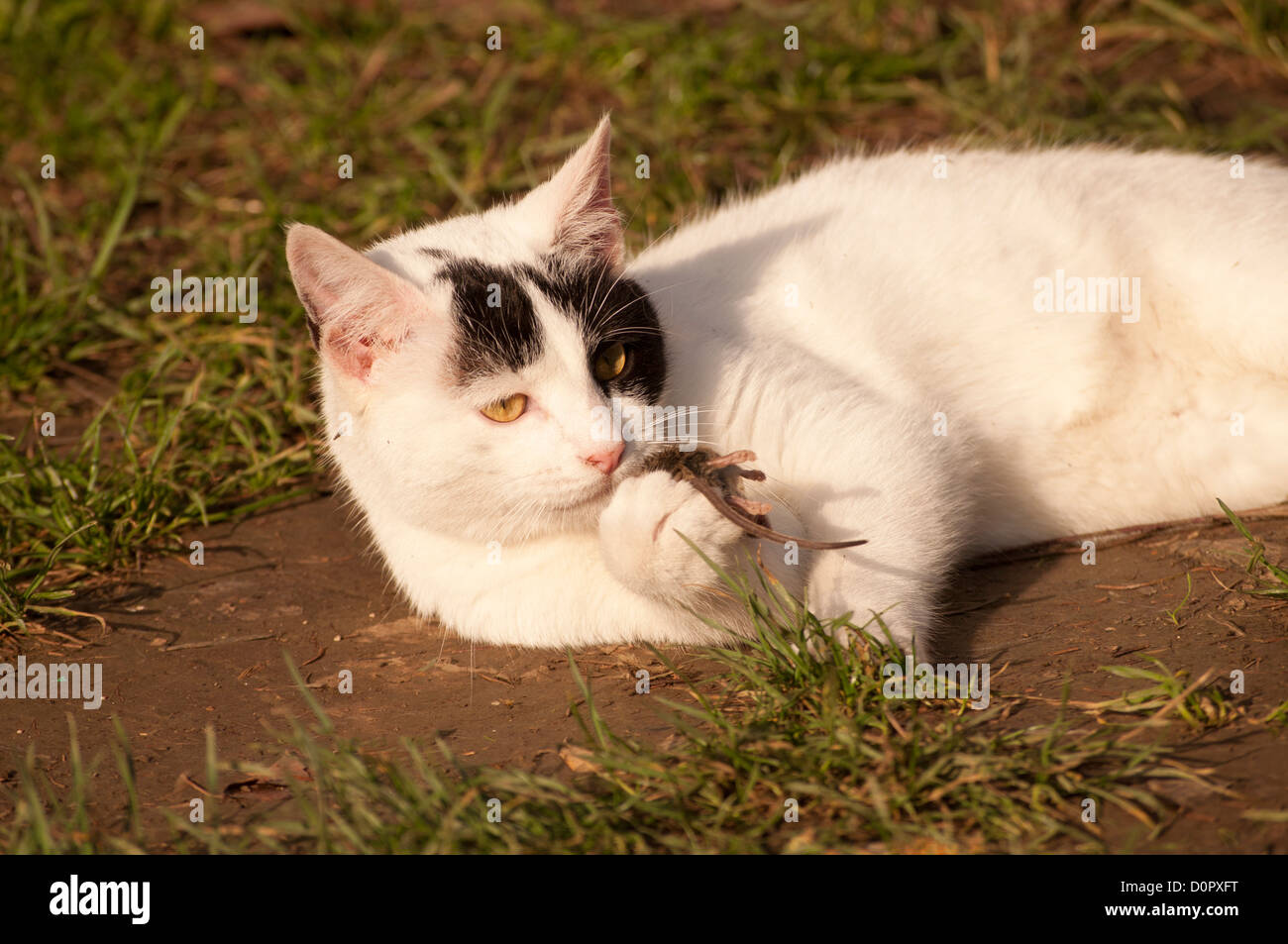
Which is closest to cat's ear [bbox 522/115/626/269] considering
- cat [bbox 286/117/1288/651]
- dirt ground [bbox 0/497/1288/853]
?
cat [bbox 286/117/1288/651]

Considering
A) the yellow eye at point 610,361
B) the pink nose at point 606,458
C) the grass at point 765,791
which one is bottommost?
the grass at point 765,791

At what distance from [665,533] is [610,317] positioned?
0.56 metres

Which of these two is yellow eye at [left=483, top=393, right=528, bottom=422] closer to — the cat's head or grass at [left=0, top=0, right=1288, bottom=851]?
the cat's head

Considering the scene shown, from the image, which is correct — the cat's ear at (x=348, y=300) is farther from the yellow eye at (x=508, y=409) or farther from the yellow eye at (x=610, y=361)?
the yellow eye at (x=610, y=361)

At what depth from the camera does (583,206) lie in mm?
2836

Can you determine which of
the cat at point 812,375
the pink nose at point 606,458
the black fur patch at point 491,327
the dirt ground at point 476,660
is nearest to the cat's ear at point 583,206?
the cat at point 812,375

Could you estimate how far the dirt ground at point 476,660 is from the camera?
8.08 feet

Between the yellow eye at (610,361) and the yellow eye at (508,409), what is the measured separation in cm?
20

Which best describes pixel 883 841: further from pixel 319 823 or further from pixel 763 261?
pixel 763 261

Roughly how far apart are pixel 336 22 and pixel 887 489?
4945 millimetres

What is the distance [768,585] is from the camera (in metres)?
2.62

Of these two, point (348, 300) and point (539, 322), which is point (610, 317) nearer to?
point (539, 322)

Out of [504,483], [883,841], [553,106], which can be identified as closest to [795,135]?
[553,106]

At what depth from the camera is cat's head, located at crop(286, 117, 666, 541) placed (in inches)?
97.3
